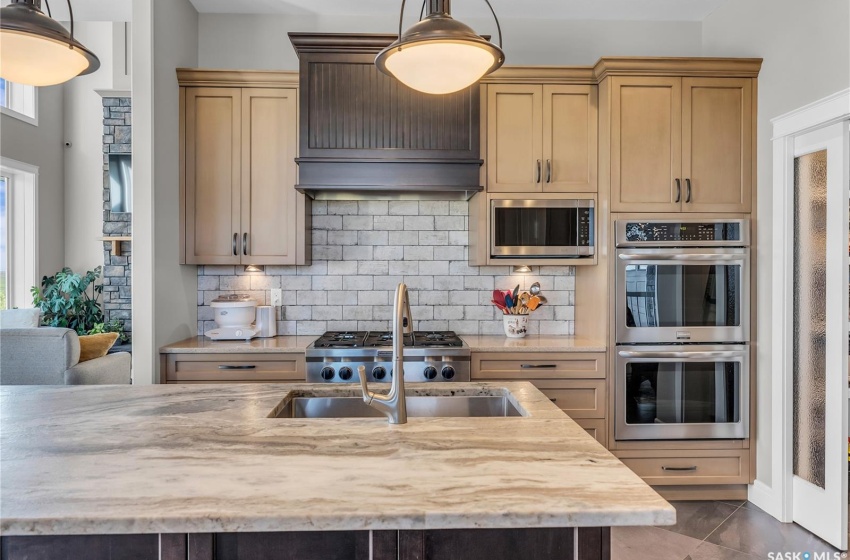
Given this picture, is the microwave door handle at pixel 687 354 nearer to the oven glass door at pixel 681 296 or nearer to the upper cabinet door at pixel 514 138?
the oven glass door at pixel 681 296

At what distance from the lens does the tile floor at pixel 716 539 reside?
2.55 meters

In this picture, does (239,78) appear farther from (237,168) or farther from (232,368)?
(232,368)

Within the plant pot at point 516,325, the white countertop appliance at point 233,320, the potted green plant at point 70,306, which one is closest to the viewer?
the white countertop appliance at point 233,320

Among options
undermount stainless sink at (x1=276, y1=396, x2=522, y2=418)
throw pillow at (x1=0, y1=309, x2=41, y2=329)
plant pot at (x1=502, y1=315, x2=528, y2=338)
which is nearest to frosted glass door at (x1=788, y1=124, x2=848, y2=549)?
plant pot at (x1=502, y1=315, x2=528, y2=338)

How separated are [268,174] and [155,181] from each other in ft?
2.15

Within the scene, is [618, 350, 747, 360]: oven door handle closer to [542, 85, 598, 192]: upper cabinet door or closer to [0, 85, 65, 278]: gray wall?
[542, 85, 598, 192]: upper cabinet door

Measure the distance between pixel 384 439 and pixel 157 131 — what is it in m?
2.55

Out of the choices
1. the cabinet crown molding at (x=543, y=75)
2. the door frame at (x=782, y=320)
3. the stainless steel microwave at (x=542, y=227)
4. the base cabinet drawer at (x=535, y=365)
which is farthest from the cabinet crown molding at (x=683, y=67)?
the base cabinet drawer at (x=535, y=365)

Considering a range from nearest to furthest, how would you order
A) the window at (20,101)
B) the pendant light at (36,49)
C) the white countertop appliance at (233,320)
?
the pendant light at (36,49)
the white countertop appliance at (233,320)
the window at (20,101)

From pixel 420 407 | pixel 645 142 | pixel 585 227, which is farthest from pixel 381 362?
pixel 645 142

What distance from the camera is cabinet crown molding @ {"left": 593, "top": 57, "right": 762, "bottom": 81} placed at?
306 centimetres

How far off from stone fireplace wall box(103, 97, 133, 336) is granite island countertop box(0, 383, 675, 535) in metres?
4.36

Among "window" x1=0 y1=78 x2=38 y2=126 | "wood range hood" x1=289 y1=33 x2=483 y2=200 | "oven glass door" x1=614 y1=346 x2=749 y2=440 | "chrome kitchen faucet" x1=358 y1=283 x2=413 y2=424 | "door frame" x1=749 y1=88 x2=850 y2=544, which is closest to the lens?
"chrome kitchen faucet" x1=358 y1=283 x2=413 y2=424

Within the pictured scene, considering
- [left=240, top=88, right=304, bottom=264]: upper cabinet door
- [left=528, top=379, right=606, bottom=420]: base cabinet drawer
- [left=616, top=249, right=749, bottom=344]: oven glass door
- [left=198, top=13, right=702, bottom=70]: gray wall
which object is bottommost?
[left=528, top=379, right=606, bottom=420]: base cabinet drawer
